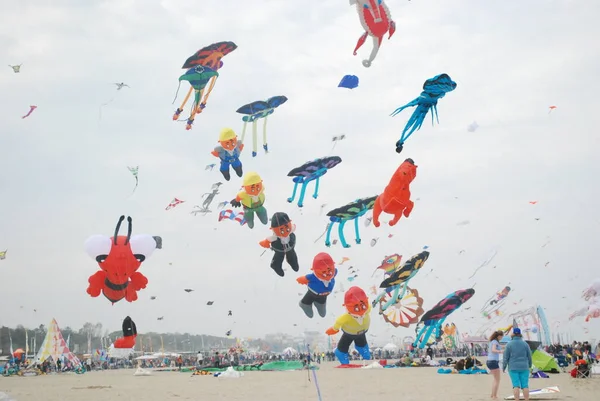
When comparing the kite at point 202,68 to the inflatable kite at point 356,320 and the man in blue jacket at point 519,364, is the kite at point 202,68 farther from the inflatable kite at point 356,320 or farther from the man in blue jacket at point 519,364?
the man in blue jacket at point 519,364

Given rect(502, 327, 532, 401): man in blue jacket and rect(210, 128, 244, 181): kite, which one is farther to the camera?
rect(210, 128, 244, 181): kite

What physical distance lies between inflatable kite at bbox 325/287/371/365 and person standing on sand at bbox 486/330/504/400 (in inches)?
361

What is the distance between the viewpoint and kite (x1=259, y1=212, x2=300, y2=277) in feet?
62.4

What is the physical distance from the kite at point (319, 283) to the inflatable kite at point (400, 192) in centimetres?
329

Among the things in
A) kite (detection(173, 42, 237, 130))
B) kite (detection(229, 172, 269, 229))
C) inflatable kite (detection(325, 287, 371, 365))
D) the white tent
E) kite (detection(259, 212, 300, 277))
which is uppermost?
kite (detection(173, 42, 237, 130))

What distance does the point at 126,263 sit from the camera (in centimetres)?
1641

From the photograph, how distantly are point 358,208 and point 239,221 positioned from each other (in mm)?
4023

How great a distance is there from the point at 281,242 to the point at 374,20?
889 centimetres

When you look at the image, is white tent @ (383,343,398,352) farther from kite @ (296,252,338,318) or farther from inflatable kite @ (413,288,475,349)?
kite @ (296,252,338,318)

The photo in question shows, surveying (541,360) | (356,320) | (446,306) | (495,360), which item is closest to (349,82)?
(495,360)

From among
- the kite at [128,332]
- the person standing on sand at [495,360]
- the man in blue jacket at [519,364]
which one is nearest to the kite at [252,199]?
the kite at [128,332]

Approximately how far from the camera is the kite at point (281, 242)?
1903cm

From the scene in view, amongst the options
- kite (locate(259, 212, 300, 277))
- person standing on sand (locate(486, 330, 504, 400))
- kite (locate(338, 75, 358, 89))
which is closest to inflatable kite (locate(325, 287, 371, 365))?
kite (locate(259, 212, 300, 277))

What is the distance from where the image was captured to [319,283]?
757 inches
